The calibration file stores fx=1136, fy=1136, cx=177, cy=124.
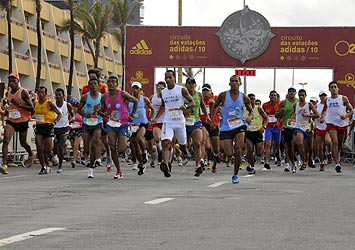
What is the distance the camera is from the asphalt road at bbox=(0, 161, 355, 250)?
8.75 m

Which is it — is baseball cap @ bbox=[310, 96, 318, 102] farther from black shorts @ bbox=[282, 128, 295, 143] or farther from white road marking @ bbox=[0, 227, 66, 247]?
white road marking @ bbox=[0, 227, 66, 247]

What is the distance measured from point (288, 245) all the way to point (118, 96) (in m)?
11.6

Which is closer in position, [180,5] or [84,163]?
[84,163]

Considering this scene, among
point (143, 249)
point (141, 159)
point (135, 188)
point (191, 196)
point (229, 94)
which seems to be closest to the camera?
→ point (143, 249)

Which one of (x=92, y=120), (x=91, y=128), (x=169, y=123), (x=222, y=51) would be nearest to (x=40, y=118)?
(x=91, y=128)

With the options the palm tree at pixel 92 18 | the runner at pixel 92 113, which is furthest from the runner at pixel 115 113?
the palm tree at pixel 92 18

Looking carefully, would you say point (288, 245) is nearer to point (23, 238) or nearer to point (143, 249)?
point (143, 249)

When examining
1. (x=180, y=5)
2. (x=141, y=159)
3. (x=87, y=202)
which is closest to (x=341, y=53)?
(x=180, y=5)

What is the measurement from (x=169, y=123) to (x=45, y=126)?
12.6 ft

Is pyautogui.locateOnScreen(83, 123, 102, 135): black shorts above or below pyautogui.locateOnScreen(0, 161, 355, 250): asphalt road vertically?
above

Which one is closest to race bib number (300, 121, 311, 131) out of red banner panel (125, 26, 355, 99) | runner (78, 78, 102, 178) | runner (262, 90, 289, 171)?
runner (262, 90, 289, 171)

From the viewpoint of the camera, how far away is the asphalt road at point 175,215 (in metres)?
8.75

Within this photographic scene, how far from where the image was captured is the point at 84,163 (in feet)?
90.8

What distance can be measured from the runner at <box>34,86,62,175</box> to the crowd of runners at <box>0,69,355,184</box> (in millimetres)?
20
